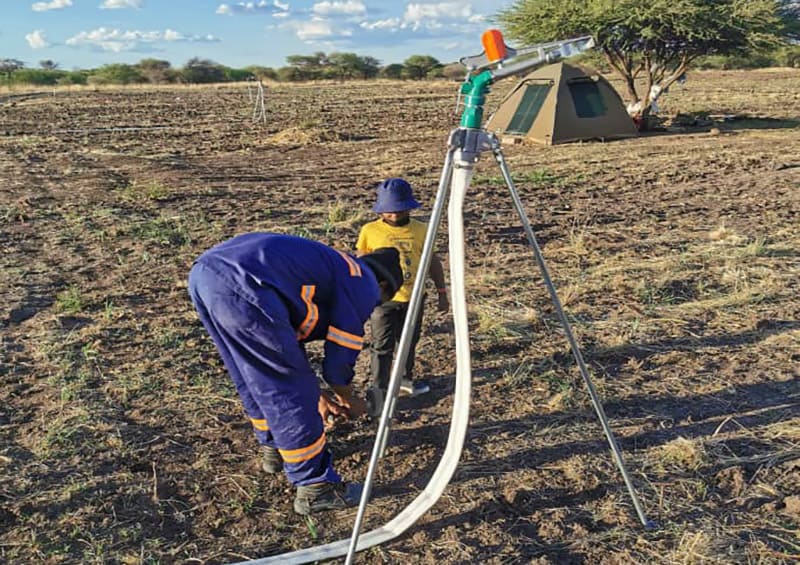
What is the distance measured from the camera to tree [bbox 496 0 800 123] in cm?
1532

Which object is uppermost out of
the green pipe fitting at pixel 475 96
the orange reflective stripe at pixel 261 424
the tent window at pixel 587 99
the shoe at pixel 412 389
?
the tent window at pixel 587 99

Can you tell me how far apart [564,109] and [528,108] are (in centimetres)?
93

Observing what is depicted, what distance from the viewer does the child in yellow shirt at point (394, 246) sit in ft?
11.1

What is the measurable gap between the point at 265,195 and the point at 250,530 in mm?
6963

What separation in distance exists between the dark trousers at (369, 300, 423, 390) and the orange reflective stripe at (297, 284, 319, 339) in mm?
901

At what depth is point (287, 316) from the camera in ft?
8.36

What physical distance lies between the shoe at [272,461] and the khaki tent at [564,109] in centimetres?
1152

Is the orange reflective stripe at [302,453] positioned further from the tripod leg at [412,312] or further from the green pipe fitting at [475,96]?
the green pipe fitting at [475,96]

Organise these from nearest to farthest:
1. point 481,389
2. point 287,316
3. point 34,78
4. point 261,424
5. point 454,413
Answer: point 454,413, point 287,316, point 261,424, point 481,389, point 34,78

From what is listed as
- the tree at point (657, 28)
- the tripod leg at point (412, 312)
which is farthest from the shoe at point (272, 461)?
the tree at point (657, 28)

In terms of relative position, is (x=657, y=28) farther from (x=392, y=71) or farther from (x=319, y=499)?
(x=392, y=71)

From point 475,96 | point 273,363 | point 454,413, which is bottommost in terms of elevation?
point 454,413

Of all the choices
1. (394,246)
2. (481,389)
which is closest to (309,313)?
(394,246)

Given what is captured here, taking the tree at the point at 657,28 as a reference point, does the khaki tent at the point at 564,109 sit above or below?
below
